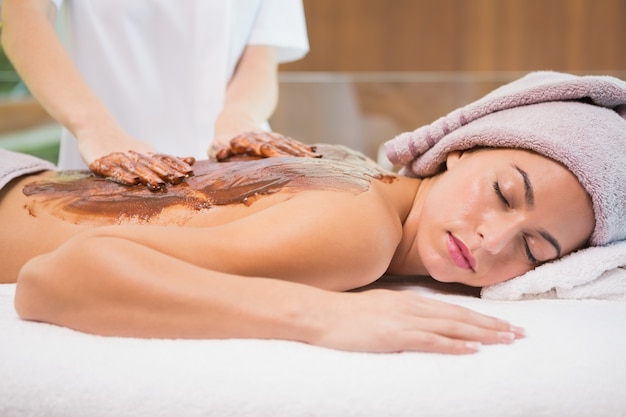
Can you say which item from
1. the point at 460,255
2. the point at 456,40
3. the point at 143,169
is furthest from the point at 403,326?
the point at 456,40

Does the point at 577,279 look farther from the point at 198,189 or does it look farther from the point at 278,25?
the point at 278,25

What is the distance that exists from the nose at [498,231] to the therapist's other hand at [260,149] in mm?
359

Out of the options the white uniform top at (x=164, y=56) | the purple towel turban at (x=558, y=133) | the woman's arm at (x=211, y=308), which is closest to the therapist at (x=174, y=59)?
the white uniform top at (x=164, y=56)

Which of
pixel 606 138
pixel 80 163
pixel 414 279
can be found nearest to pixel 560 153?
pixel 606 138

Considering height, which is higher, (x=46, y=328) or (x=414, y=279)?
(x=46, y=328)

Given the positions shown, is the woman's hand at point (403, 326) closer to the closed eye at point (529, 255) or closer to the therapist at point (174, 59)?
the closed eye at point (529, 255)

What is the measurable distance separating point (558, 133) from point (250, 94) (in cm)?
84

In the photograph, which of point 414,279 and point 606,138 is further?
point 414,279

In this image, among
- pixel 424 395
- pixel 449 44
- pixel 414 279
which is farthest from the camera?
pixel 449 44

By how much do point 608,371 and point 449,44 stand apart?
2.20m

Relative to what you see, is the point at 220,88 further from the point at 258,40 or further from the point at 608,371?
the point at 608,371

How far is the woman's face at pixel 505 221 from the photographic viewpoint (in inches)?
42.6

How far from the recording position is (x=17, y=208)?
116cm

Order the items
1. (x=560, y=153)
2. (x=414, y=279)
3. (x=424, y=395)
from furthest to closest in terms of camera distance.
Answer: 1. (x=414, y=279)
2. (x=560, y=153)
3. (x=424, y=395)
